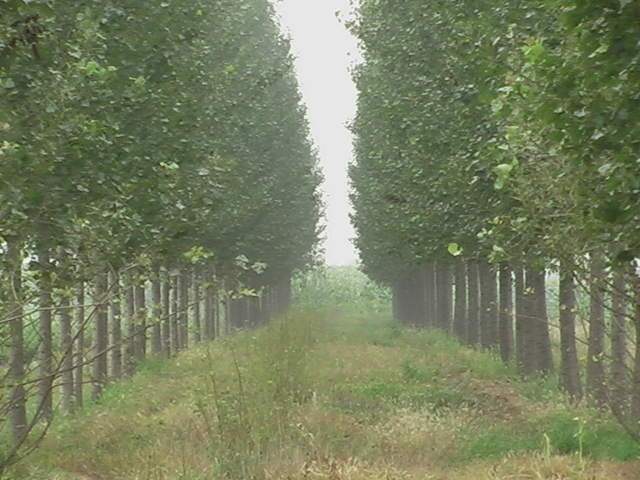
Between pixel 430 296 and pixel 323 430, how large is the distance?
92.2 feet

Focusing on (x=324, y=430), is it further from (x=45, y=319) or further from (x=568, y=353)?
(x=568, y=353)

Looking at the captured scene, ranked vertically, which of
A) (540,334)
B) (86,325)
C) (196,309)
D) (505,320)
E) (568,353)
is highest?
(86,325)

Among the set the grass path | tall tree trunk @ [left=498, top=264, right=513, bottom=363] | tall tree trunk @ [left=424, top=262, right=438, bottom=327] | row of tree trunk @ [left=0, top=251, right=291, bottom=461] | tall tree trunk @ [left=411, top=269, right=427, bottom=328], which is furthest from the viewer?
tall tree trunk @ [left=411, top=269, right=427, bottom=328]

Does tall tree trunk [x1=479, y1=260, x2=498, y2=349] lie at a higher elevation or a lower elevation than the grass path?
higher

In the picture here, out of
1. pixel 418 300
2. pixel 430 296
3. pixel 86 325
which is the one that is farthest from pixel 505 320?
pixel 418 300

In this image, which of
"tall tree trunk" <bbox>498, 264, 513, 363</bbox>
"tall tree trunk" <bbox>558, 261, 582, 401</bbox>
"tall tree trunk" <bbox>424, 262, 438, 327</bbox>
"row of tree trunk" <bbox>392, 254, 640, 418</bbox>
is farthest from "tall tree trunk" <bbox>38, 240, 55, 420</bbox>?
"tall tree trunk" <bbox>424, 262, 438, 327</bbox>

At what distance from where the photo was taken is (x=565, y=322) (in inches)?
619

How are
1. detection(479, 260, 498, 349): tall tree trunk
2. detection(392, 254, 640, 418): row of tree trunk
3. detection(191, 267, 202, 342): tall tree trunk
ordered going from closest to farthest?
detection(392, 254, 640, 418): row of tree trunk < detection(191, 267, 202, 342): tall tree trunk < detection(479, 260, 498, 349): tall tree trunk

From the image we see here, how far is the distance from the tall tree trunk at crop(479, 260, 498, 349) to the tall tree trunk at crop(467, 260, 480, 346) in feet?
4.26

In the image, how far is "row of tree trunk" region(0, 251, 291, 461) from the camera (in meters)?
7.14

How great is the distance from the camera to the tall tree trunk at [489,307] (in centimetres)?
2267

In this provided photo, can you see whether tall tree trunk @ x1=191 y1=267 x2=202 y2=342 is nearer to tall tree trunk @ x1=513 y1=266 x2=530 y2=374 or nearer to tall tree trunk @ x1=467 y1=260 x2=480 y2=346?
tall tree trunk @ x1=513 y1=266 x2=530 y2=374

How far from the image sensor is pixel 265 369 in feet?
38.1

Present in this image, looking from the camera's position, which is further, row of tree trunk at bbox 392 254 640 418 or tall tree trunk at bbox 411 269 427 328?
tall tree trunk at bbox 411 269 427 328
